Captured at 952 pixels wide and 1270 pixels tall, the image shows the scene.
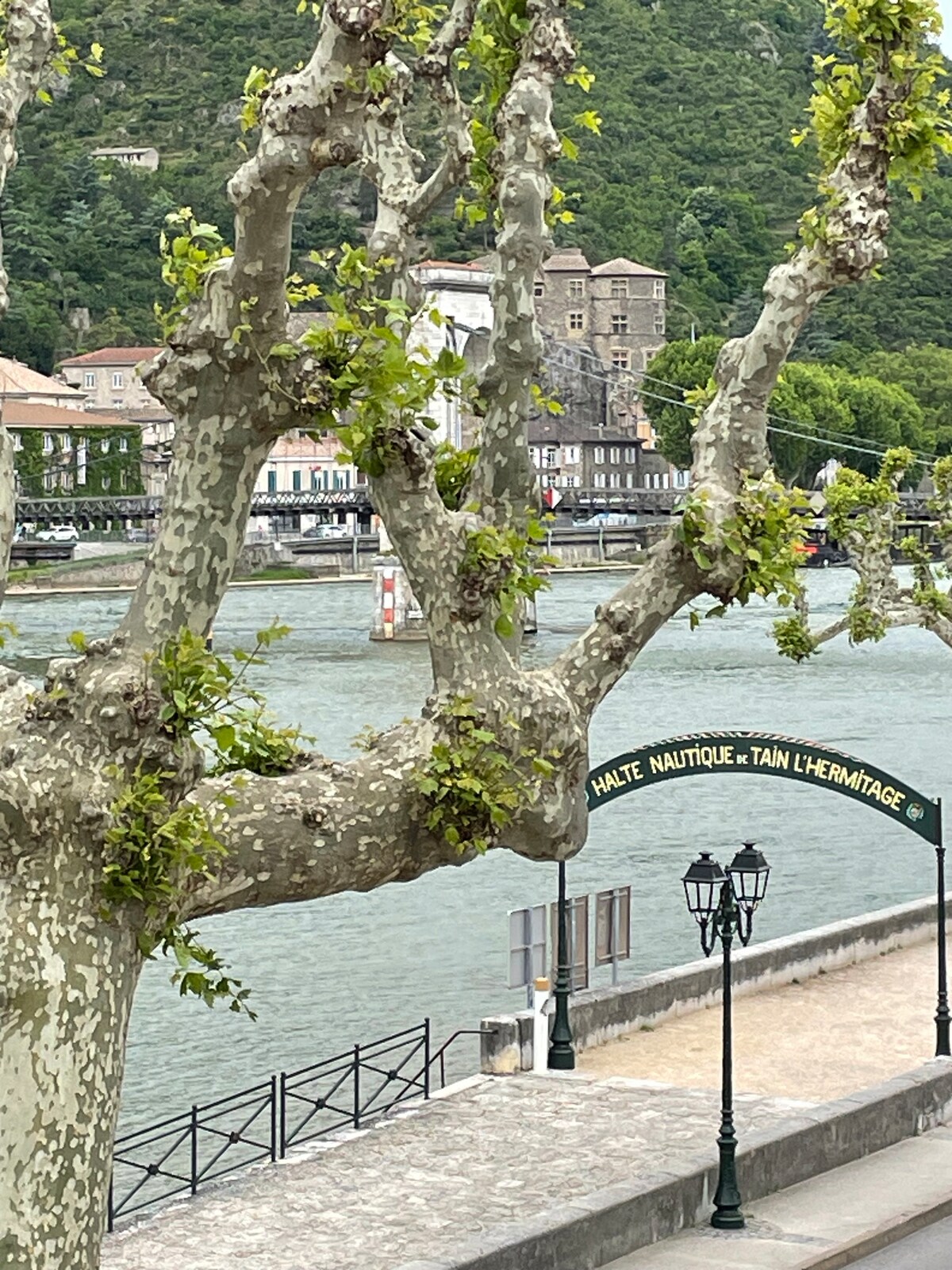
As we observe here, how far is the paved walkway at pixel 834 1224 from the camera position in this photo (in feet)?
44.9

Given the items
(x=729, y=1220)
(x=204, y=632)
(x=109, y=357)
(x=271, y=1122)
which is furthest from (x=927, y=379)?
(x=204, y=632)

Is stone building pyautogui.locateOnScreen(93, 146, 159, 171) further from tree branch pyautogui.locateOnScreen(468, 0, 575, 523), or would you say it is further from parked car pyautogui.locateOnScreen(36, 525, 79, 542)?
tree branch pyautogui.locateOnScreen(468, 0, 575, 523)

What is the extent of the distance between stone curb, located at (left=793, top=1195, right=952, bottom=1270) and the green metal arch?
13.7 feet

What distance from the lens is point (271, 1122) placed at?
18.2m

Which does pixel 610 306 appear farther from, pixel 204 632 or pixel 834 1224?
pixel 204 632

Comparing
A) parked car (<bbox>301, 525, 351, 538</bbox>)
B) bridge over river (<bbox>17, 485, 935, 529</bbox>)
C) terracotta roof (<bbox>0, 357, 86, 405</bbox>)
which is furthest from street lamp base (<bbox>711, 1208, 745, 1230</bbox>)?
terracotta roof (<bbox>0, 357, 86, 405</bbox>)

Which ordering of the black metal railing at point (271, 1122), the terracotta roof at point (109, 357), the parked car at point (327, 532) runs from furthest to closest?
the terracotta roof at point (109, 357), the parked car at point (327, 532), the black metal railing at point (271, 1122)

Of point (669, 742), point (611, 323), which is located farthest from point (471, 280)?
point (669, 742)

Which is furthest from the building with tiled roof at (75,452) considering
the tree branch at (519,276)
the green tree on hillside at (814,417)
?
the tree branch at (519,276)

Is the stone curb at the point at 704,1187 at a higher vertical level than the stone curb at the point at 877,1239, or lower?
higher

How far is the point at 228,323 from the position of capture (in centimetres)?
893

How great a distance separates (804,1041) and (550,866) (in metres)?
15.1

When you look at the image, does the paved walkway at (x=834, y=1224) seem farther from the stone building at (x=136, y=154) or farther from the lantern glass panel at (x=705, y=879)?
the stone building at (x=136, y=154)

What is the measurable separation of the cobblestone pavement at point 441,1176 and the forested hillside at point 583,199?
11176 cm
